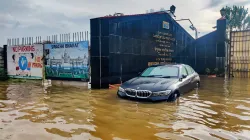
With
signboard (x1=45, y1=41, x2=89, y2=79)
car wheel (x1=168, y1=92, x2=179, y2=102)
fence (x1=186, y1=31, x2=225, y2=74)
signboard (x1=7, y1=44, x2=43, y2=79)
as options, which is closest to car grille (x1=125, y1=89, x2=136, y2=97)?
car wheel (x1=168, y1=92, x2=179, y2=102)

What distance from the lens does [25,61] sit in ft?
46.1

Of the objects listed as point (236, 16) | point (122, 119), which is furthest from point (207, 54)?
point (236, 16)

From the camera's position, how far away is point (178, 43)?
17016 mm

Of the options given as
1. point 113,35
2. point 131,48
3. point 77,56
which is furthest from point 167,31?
point 77,56

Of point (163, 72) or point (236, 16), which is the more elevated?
point (236, 16)

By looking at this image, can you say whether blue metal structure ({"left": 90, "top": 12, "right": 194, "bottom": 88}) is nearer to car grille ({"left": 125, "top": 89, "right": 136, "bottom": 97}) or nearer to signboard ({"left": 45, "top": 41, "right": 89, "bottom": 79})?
signboard ({"left": 45, "top": 41, "right": 89, "bottom": 79})

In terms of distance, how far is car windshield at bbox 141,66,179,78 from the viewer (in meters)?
7.87

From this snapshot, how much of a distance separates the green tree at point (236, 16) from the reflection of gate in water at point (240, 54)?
76.9 feet

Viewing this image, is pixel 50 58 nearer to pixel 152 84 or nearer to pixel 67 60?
pixel 67 60

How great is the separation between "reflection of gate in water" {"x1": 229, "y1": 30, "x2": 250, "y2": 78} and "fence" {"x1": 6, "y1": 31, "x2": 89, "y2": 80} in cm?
1260

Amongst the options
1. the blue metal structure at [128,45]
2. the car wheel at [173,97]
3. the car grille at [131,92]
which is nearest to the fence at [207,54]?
the blue metal structure at [128,45]

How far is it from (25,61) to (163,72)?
973 cm

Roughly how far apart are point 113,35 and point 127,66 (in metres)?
A: 1.93

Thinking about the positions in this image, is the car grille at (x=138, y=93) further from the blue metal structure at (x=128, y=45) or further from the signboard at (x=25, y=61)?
the signboard at (x=25, y=61)
